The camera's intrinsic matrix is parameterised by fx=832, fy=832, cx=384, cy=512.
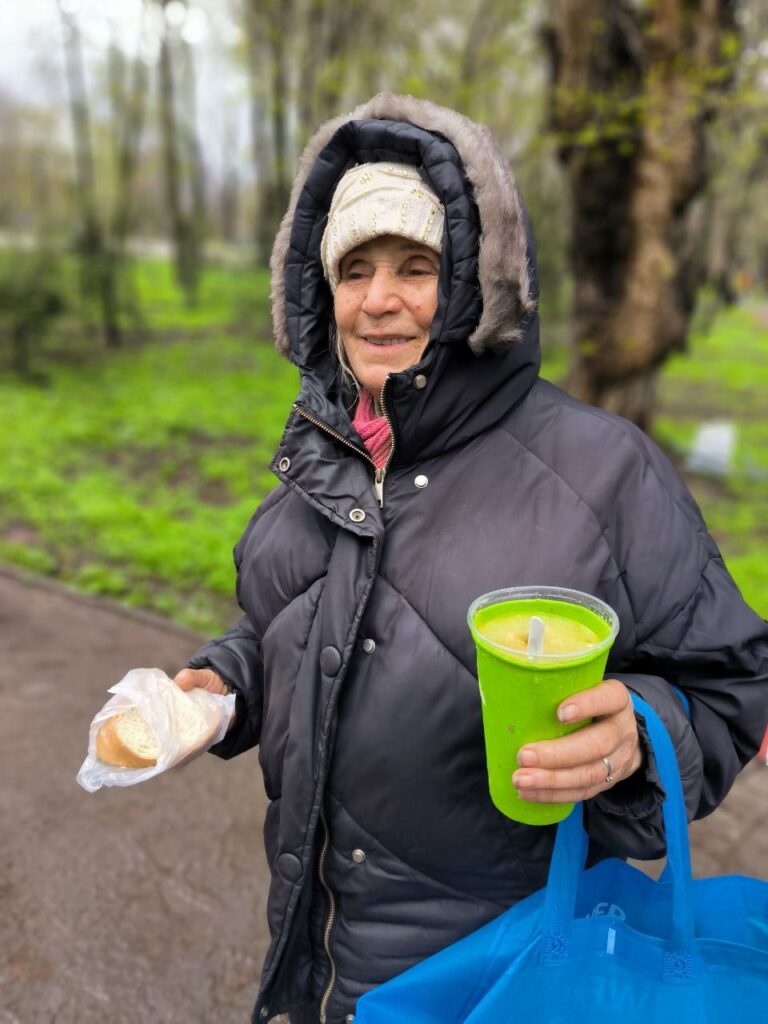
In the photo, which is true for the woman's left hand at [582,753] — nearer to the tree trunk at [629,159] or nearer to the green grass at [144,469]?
the green grass at [144,469]

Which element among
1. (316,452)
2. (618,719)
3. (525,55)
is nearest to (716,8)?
(525,55)

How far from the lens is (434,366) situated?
1.37 metres

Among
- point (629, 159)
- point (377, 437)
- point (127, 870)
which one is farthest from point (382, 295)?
point (629, 159)

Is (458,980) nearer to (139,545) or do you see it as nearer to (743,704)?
(743,704)

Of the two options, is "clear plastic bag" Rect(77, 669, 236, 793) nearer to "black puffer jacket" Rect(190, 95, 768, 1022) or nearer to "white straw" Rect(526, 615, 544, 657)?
"black puffer jacket" Rect(190, 95, 768, 1022)

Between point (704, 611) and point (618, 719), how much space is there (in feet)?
0.97

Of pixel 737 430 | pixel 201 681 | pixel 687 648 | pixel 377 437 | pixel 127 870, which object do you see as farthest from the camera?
pixel 737 430

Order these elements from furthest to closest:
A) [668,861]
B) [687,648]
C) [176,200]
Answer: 1. [176,200]
2. [687,648]
3. [668,861]

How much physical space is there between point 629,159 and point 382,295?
217 inches

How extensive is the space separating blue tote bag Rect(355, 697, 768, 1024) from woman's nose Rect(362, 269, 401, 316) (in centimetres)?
77

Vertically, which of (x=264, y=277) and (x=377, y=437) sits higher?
(x=377, y=437)

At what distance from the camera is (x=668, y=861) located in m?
1.14

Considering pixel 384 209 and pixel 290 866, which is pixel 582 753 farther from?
pixel 384 209

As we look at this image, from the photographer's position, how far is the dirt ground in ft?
8.39
